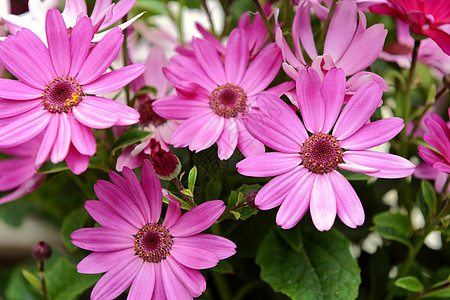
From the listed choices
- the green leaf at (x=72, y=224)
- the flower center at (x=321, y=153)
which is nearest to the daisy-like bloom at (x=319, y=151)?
the flower center at (x=321, y=153)

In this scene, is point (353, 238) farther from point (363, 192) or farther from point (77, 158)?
point (77, 158)

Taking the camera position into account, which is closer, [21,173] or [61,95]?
[61,95]

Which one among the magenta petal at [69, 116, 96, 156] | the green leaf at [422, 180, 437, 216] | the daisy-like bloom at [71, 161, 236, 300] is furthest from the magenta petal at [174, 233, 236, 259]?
the green leaf at [422, 180, 437, 216]

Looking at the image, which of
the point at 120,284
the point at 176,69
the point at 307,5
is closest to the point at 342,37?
the point at 307,5

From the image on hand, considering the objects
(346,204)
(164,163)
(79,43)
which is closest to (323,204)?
(346,204)

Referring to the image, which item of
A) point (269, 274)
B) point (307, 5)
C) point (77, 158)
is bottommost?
point (269, 274)

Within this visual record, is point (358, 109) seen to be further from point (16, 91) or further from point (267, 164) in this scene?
point (16, 91)

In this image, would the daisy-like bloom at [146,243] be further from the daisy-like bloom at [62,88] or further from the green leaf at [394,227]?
the green leaf at [394,227]
